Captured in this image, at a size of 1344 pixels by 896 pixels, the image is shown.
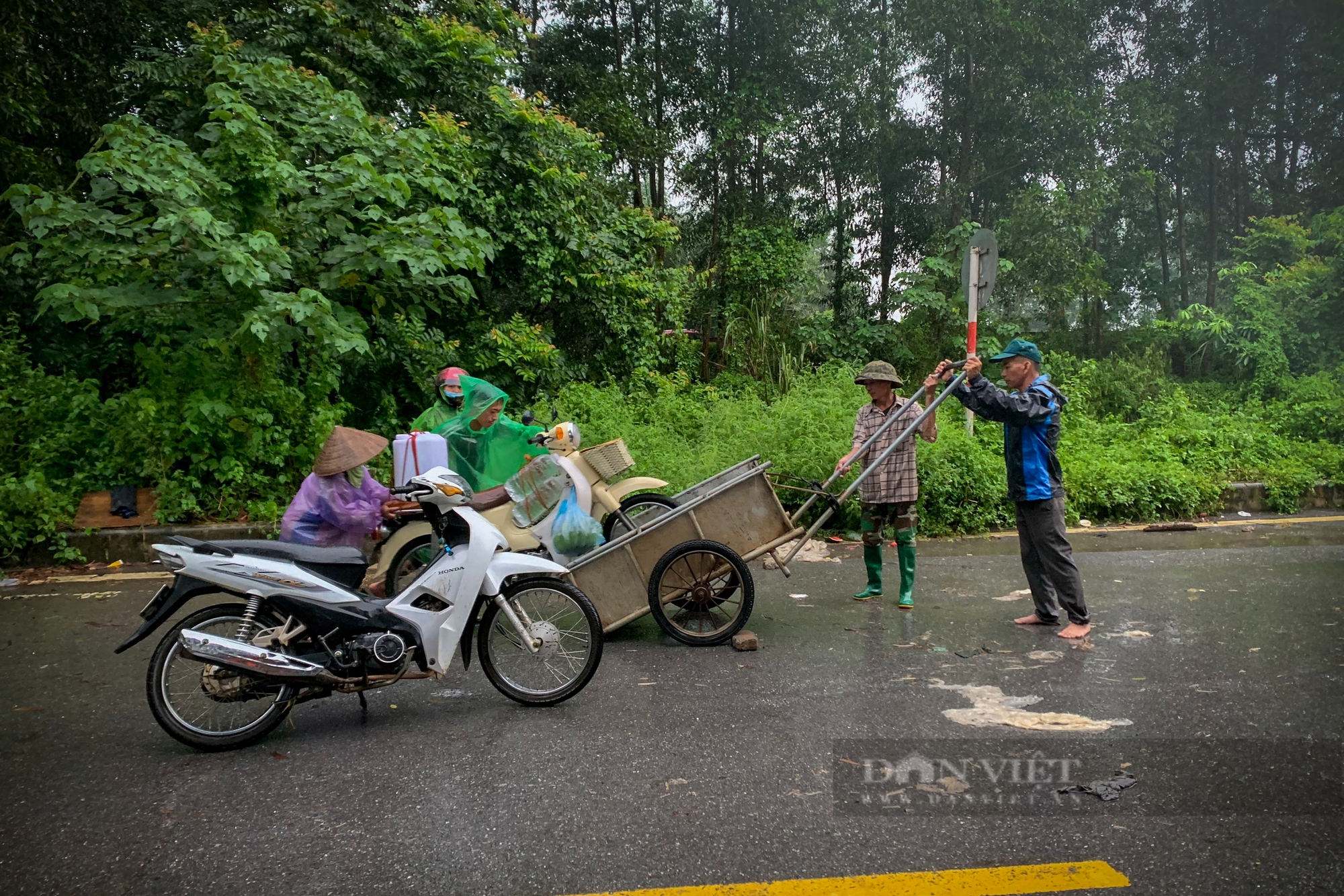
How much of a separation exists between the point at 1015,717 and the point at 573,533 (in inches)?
106

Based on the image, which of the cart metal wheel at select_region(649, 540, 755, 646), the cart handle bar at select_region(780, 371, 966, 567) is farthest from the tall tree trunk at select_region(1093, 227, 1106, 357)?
the cart metal wheel at select_region(649, 540, 755, 646)

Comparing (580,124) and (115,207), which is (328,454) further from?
(580,124)

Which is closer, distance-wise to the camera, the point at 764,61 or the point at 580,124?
the point at 580,124

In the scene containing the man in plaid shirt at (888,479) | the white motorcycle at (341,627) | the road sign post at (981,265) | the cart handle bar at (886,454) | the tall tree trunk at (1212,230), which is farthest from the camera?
the tall tree trunk at (1212,230)

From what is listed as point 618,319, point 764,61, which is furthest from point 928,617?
point 764,61

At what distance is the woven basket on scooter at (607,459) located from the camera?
233 inches

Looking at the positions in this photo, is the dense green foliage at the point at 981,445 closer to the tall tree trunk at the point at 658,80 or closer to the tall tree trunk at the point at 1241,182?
the tall tree trunk at the point at 658,80

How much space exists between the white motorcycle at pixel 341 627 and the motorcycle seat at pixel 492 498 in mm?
1164

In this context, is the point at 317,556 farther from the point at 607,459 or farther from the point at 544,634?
the point at 607,459

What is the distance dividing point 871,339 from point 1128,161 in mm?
7595

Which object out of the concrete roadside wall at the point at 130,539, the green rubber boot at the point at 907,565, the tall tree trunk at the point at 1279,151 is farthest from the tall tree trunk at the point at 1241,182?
the concrete roadside wall at the point at 130,539

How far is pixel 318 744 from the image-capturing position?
382 cm

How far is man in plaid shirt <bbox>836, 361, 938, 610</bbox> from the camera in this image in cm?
603

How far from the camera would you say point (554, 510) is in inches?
217
